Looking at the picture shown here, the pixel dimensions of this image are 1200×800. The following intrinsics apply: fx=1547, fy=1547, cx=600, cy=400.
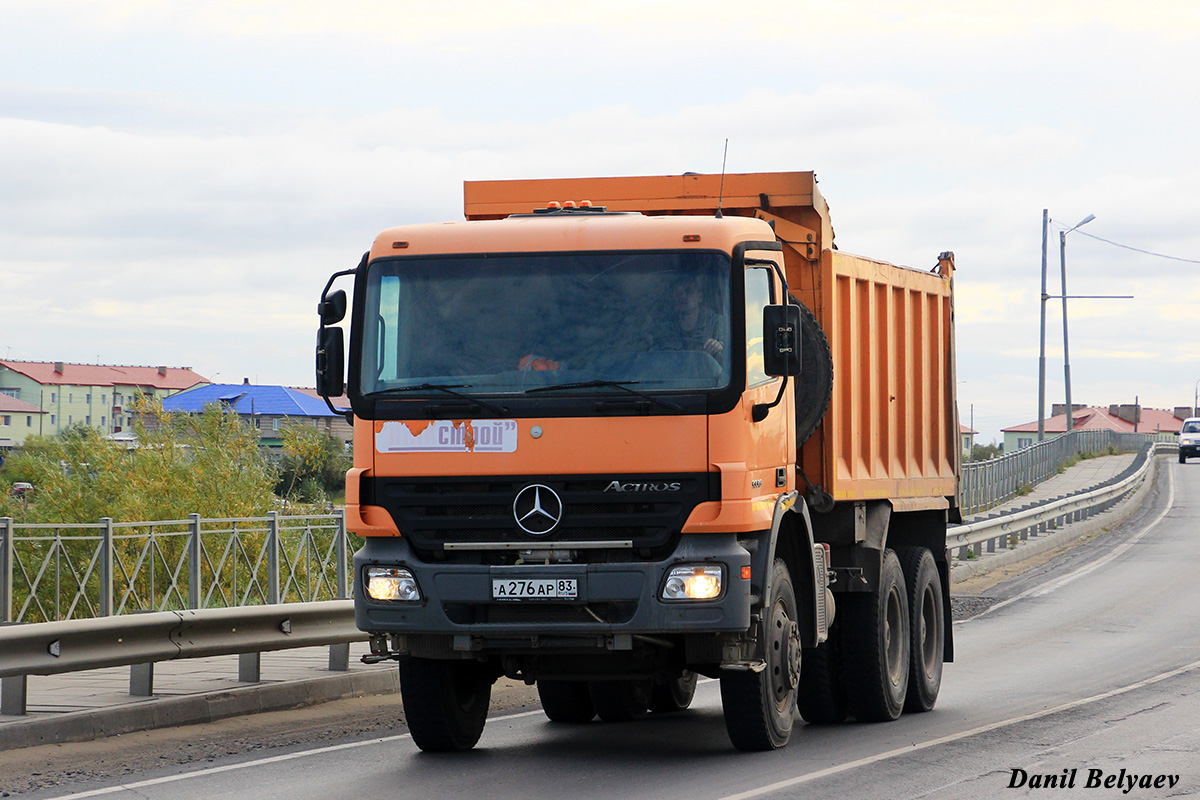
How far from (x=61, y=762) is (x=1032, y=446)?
119 feet

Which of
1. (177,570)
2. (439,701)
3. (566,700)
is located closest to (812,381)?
(566,700)

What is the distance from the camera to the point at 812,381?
933 centimetres

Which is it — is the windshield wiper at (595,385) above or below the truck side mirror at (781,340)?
below

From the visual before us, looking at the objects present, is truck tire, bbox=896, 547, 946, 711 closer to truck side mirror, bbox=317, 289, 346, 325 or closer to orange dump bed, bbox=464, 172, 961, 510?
orange dump bed, bbox=464, 172, 961, 510

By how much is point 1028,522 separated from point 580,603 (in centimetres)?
2101

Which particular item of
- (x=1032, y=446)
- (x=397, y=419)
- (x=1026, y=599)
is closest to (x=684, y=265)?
(x=397, y=419)

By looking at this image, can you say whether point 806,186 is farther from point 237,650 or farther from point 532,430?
point 237,650

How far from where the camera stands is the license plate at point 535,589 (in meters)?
7.64

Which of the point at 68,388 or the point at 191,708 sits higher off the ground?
the point at 68,388

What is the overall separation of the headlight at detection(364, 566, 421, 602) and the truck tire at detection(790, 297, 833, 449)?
2.63m

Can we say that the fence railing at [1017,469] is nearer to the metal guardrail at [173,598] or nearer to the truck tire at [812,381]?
the metal guardrail at [173,598]

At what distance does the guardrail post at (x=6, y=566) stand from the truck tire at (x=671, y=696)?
538 cm

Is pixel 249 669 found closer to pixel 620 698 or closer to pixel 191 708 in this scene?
pixel 191 708

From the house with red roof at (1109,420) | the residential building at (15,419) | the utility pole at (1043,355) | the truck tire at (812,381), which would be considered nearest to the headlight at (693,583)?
the truck tire at (812,381)
